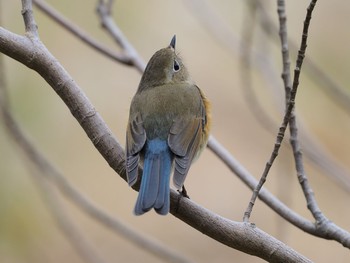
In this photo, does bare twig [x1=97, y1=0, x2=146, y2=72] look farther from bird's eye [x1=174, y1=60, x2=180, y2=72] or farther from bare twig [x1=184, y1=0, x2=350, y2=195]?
bare twig [x1=184, y1=0, x2=350, y2=195]

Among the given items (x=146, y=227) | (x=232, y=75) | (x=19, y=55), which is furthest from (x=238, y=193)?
(x=19, y=55)

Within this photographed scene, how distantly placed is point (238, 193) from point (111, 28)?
299cm

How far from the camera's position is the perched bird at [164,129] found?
2.86 metres

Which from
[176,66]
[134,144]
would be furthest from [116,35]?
[134,144]

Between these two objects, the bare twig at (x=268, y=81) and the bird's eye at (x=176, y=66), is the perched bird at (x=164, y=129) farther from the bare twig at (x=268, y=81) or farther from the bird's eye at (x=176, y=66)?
the bare twig at (x=268, y=81)

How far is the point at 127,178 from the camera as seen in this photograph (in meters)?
2.83

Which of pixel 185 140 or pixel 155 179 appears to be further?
pixel 185 140

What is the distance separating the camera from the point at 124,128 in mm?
7051

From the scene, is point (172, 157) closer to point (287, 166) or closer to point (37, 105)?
point (287, 166)

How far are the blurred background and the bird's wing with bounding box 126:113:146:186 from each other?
2.85 meters

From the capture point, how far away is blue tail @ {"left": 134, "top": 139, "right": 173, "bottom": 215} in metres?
2.72

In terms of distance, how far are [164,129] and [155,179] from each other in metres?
0.47

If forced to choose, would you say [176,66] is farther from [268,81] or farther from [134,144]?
[268,81]

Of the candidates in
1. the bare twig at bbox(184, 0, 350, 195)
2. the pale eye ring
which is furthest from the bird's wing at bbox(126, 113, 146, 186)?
the bare twig at bbox(184, 0, 350, 195)
